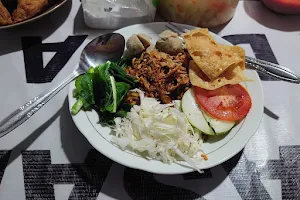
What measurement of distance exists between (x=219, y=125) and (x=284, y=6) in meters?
0.70

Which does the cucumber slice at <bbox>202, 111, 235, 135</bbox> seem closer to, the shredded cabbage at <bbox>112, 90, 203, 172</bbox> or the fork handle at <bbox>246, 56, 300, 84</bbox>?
the shredded cabbage at <bbox>112, 90, 203, 172</bbox>

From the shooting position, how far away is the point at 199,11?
1.35 m

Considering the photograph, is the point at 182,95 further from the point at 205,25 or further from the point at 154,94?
the point at 205,25

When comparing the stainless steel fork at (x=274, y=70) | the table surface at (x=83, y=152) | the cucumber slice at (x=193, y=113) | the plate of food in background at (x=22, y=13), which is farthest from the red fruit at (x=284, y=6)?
the plate of food in background at (x=22, y=13)

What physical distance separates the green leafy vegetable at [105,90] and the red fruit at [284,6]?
2.35ft

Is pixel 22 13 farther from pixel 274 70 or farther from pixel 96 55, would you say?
pixel 274 70

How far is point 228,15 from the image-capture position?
1.43 metres

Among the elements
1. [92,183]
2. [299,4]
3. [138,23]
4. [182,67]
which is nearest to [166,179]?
[92,183]

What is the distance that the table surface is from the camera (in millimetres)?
1023

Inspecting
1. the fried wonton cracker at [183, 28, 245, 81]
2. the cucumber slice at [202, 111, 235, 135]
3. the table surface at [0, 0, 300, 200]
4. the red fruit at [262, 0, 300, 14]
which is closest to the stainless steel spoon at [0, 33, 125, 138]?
the table surface at [0, 0, 300, 200]

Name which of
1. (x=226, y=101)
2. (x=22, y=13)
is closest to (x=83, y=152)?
(x=226, y=101)

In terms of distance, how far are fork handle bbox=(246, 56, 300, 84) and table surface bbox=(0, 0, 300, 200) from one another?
10 cm

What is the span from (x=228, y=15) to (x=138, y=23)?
0.35m

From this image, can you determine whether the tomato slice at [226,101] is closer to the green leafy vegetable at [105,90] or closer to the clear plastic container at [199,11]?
the green leafy vegetable at [105,90]
